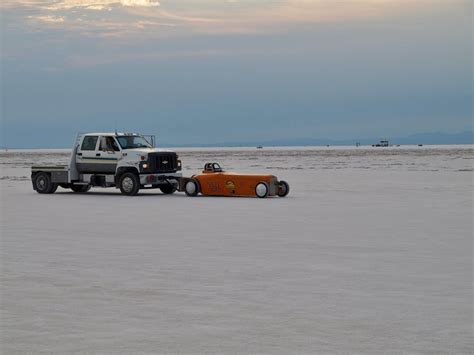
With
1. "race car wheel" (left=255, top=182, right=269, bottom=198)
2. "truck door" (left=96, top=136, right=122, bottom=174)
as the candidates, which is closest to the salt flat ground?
"race car wheel" (left=255, top=182, right=269, bottom=198)

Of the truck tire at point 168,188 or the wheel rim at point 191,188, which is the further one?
the truck tire at point 168,188

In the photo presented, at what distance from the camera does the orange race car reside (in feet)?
92.2

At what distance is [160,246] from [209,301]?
5436mm

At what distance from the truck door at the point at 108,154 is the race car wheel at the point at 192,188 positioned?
2.74 metres

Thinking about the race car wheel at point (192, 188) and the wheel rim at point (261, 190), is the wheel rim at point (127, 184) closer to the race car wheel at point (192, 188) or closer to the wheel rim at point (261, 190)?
the race car wheel at point (192, 188)

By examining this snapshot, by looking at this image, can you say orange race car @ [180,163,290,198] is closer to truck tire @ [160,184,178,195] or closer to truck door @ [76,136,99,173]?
truck tire @ [160,184,178,195]

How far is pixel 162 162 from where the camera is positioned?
30.9 metres

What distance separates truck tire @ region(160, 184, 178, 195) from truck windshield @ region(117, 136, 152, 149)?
156cm

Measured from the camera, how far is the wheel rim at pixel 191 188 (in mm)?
29516

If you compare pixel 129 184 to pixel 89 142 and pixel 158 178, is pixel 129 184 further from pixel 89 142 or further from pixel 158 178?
pixel 89 142

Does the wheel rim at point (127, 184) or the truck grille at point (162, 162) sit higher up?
the truck grille at point (162, 162)

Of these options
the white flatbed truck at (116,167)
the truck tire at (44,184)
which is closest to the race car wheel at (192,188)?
the white flatbed truck at (116,167)

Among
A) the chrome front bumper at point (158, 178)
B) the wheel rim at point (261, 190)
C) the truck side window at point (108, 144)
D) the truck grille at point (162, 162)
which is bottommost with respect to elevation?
the wheel rim at point (261, 190)

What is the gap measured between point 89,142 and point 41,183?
8.59ft
